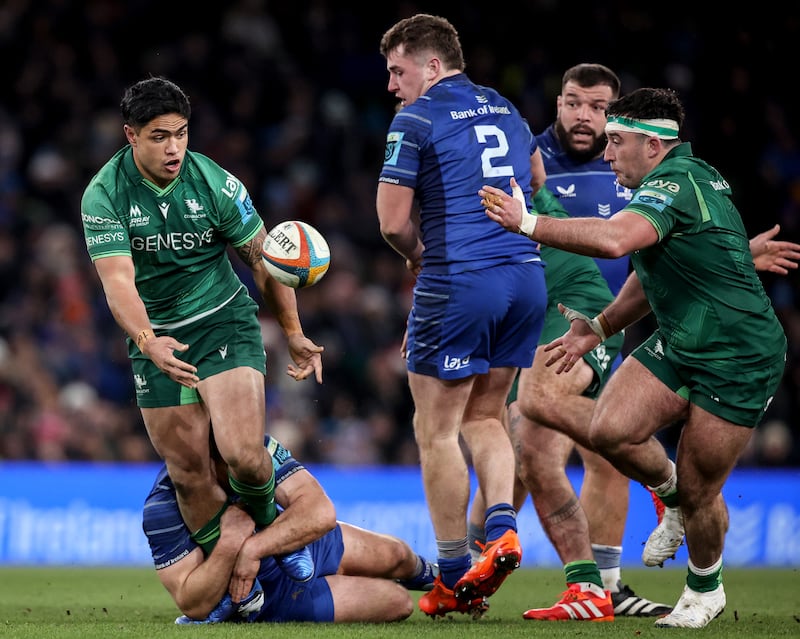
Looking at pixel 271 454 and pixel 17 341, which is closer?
pixel 271 454

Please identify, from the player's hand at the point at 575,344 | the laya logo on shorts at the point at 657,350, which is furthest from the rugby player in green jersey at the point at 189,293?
the laya logo on shorts at the point at 657,350

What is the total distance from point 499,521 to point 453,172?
174cm

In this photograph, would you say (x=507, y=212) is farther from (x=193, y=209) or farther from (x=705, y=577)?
(x=705, y=577)

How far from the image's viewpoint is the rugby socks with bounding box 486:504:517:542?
564 centimetres

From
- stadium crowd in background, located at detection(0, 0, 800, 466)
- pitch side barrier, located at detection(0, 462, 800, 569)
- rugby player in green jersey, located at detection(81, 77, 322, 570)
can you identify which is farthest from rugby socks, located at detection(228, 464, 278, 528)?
stadium crowd in background, located at detection(0, 0, 800, 466)

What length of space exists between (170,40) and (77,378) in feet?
18.4

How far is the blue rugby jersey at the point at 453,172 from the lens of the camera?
6.04 m

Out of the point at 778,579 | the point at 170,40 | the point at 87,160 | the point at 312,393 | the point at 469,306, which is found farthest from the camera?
the point at 170,40

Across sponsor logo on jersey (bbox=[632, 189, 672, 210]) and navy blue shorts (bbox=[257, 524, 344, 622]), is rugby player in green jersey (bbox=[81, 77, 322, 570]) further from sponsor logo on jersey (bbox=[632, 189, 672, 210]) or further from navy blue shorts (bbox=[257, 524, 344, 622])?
sponsor logo on jersey (bbox=[632, 189, 672, 210])

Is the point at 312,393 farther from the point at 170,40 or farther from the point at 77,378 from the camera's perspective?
the point at 170,40

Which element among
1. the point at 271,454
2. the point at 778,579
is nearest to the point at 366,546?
the point at 271,454

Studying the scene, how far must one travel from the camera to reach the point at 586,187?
745 cm

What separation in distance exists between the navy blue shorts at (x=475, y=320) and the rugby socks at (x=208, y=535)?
125cm

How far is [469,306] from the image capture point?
19.6 feet
